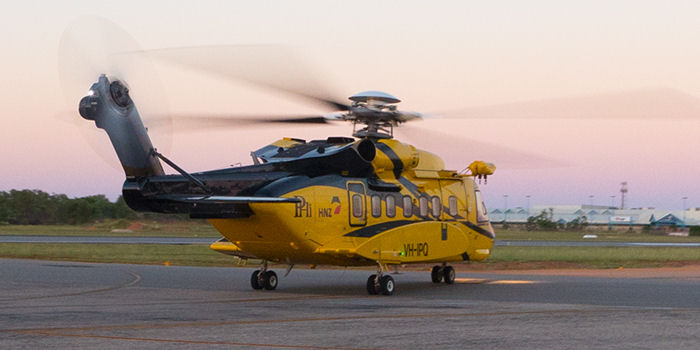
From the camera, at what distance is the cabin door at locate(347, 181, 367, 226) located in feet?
79.2

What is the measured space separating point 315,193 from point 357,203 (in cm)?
141

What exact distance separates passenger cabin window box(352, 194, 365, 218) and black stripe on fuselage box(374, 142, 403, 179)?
1.51 meters

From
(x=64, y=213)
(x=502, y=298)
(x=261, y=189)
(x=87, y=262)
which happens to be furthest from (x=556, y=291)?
(x=64, y=213)

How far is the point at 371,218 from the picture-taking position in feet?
80.5

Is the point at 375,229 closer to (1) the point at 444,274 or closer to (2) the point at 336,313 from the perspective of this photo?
(1) the point at 444,274

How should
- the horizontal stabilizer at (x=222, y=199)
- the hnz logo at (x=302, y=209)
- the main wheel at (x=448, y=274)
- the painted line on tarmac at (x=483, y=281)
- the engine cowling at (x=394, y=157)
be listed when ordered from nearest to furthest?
the horizontal stabilizer at (x=222, y=199)
the hnz logo at (x=302, y=209)
the engine cowling at (x=394, y=157)
the main wheel at (x=448, y=274)
the painted line on tarmac at (x=483, y=281)

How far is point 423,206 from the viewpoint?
26.3 meters

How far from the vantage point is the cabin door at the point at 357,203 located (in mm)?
24125

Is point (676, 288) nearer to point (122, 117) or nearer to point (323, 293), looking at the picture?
point (323, 293)

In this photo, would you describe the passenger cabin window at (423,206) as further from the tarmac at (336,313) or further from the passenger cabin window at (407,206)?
the tarmac at (336,313)

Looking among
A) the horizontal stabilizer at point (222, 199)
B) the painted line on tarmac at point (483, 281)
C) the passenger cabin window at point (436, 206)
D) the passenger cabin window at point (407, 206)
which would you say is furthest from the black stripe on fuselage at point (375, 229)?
the painted line on tarmac at point (483, 281)

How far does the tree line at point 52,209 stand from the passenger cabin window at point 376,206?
98026 millimetres

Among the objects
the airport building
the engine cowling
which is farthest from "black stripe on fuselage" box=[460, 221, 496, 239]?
the airport building

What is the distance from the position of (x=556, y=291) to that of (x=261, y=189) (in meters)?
8.72
